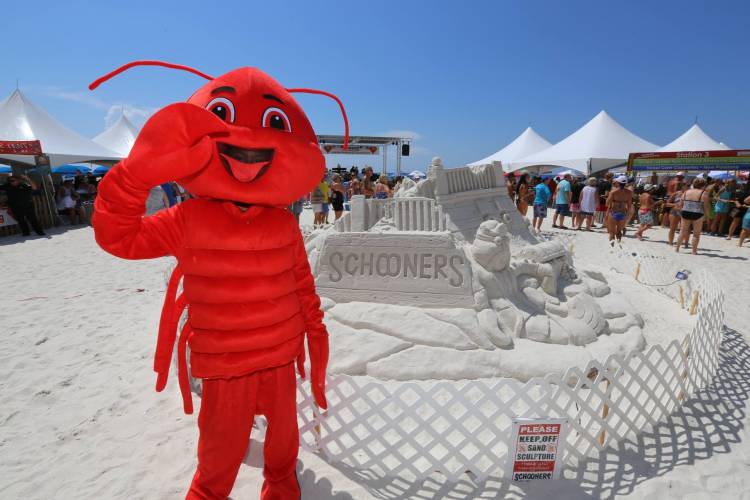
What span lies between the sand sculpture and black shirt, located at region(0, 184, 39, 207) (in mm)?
9706

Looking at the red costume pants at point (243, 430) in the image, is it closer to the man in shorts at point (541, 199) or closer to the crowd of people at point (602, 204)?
the crowd of people at point (602, 204)

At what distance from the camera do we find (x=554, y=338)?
150 inches

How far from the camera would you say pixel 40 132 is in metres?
12.6

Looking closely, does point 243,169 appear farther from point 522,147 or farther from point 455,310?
point 522,147

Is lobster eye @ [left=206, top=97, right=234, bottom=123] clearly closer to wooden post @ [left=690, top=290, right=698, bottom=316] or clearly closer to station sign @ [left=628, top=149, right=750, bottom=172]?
wooden post @ [left=690, top=290, right=698, bottom=316]

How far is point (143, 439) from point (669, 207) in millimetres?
13992

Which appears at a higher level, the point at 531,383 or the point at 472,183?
the point at 472,183

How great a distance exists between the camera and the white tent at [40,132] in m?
12.0

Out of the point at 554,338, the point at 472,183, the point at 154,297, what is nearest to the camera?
the point at 554,338

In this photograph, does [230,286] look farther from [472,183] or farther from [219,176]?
[472,183]

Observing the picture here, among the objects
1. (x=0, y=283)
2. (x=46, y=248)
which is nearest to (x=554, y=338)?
(x=0, y=283)

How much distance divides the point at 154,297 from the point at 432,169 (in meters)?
5.00

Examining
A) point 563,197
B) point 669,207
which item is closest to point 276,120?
point 563,197

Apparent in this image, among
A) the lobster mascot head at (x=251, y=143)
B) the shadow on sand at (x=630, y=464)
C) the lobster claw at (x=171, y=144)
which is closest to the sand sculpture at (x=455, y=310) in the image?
the shadow on sand at (x=630, y=464)
